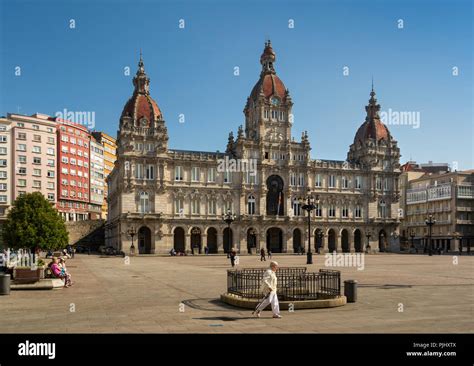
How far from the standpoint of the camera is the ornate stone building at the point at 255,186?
84438 mm

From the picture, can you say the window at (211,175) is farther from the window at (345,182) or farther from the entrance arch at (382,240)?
the entrance arch at (382,240)

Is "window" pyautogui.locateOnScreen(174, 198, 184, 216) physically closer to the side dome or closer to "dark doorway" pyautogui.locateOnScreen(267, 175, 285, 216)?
the side dome

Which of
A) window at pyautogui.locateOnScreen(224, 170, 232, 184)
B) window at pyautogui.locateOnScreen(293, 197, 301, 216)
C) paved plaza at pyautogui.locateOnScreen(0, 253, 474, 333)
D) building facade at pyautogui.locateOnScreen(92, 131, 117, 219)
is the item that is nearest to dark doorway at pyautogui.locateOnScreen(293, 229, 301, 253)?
window at pyautogui.locateOnScreen(293, 197, 301, 216)

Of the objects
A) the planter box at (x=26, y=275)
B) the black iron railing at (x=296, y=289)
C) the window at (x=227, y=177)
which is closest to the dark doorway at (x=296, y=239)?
the window at (x=227, y=177)

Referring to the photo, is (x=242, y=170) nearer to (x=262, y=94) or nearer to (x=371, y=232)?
(x=262, y=94)

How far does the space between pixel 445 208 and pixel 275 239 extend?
38.9m

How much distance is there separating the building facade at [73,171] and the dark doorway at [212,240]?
122 ft

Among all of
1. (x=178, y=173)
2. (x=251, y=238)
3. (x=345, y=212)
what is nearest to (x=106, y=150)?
(x=178, y=173)

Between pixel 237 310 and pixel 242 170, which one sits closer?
pixel 237 310

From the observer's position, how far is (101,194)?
130625 mm

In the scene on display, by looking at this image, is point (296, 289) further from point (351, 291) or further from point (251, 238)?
point (251, 238)

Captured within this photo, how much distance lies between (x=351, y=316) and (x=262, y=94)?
80612 millimetres
